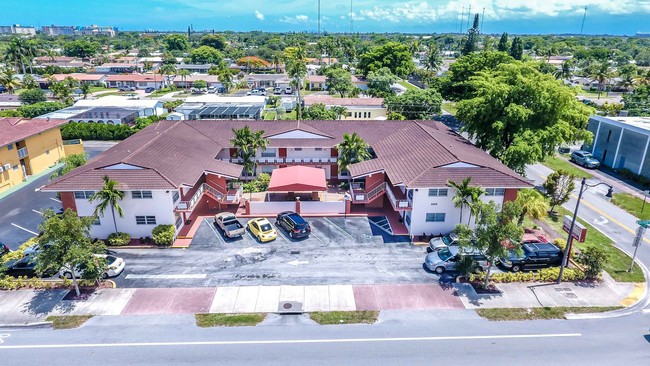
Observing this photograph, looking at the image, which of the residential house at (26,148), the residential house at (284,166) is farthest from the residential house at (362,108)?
the residential house at (26,148)

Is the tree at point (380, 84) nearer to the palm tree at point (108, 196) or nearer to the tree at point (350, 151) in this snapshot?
the tree at point (350, 151)

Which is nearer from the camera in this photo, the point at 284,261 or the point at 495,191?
the point at 284,261

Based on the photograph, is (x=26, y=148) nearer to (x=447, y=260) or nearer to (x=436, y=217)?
(x=436, y=217)

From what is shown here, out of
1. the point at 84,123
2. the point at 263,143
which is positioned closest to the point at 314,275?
the point at 263,143

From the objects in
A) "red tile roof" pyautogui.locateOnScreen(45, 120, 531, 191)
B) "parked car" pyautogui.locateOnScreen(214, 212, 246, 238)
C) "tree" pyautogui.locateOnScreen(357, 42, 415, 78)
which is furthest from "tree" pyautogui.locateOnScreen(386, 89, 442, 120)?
"parked car" pyautogui.locateOnScreen(214, 212, 246, 238)

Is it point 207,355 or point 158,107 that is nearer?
point 207,355

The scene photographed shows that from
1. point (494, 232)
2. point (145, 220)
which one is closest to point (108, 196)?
point (145, 220)

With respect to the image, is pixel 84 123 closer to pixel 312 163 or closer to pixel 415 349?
pixel 312 163

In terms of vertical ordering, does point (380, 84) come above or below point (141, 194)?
above
